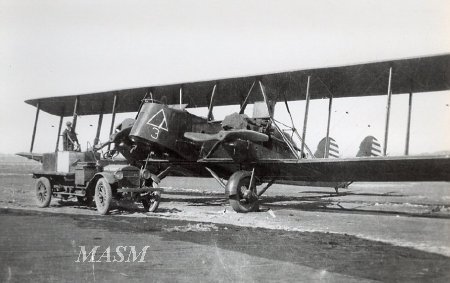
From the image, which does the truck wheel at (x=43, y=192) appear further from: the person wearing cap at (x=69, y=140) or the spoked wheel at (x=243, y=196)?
the spoked wheel at (x=243, y=196)

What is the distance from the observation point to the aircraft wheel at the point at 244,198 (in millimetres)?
10656

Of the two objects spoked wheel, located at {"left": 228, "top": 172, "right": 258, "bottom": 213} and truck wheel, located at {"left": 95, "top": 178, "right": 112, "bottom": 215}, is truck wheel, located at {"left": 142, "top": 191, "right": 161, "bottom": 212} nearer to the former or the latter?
truck wheel, located at {"left": 95, "top": 178, "right": 112, "bottom": 215}

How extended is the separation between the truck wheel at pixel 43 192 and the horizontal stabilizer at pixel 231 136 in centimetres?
431

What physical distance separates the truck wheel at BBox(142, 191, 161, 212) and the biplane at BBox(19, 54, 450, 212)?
46 centimetres

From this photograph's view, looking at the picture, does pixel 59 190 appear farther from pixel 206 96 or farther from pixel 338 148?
pixel 338 148

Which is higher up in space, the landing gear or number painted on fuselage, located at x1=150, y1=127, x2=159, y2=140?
number painted on fuselage, located at x1=150, y1=127, x2=159, y2=140

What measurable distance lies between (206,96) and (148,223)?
258 inches

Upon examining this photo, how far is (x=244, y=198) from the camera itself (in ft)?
35.6

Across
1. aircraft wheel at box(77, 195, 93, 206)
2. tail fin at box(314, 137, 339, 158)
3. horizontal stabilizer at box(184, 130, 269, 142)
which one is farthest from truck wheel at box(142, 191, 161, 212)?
tail fin at box(314, 137, 339, 158)

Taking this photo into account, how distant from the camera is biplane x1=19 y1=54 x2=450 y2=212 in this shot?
408 inches

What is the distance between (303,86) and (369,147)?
431cm

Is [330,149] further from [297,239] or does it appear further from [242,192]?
[297,239]

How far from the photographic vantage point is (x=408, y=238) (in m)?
6.89

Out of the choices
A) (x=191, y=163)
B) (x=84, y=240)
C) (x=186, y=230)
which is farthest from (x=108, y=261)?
(x=191, y=163)
